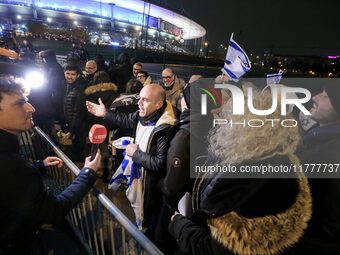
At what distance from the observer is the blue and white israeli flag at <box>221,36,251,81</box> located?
3863mm

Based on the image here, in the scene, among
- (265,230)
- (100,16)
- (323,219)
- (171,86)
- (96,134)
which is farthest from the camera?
(100,16)

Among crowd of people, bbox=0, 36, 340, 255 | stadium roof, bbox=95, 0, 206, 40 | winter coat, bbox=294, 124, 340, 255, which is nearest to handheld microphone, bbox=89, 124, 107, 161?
crowd of people, bbox=0, 36, 340, 255

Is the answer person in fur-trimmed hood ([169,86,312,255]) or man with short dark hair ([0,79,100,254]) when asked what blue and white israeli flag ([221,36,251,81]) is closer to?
person in fur-trimmed hood ([169,86,312,255])

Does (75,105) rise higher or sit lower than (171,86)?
lower

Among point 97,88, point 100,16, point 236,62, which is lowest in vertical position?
point 97,88

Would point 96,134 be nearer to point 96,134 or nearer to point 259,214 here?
point 96,134

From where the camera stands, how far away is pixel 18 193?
61.7 inches

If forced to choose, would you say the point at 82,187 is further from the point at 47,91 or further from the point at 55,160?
the point at 47,91

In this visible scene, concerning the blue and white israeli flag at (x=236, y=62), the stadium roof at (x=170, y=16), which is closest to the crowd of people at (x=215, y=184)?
the blue and white israeli flag at (x=236, y=62)

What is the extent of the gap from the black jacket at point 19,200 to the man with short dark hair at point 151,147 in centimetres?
113

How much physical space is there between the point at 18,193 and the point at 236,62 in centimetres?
331

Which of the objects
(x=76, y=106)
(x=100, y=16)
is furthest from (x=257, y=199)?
(x=100, y=16)

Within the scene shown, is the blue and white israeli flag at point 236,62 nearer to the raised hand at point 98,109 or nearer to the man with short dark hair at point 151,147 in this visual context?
the man with short dark hair at point 151,147

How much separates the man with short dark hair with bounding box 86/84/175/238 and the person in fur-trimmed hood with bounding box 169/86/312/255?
1.26 m
